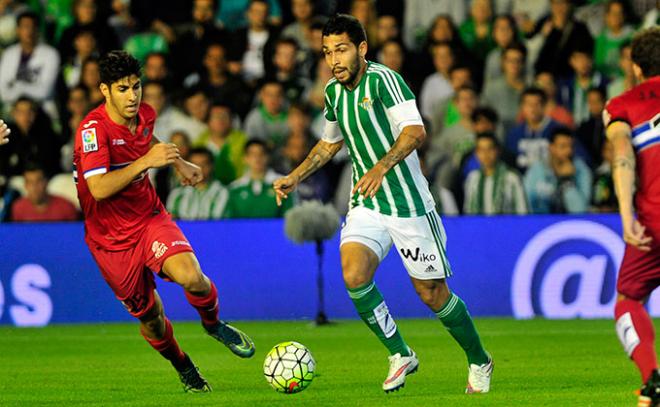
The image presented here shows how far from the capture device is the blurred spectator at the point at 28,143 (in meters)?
16.7

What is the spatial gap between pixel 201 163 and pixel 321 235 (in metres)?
2.19

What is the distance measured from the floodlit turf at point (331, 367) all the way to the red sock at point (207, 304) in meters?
0.49

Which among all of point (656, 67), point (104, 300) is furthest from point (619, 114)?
point (104, 300)

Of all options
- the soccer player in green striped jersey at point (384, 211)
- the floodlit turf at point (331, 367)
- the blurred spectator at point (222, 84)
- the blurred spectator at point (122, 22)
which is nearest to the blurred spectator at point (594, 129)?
the floodlit turf at point (331, 367)

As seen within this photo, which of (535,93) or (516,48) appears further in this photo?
(516,48)

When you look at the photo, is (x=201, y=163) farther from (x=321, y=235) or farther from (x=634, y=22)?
(x=634, y=22)

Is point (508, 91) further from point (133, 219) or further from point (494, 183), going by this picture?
point (133, 219)

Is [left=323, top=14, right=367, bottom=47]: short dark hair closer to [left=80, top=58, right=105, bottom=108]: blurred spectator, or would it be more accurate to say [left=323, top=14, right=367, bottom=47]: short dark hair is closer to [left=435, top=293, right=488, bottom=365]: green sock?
[left=435, top=293, right=488, bottom=365]: green sock

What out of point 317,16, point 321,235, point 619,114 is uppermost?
point 619,114

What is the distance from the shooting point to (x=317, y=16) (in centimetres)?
1800

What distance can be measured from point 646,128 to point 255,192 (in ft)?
29.2

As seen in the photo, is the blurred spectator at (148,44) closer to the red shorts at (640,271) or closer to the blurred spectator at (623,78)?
the blurred spectator at (623,78)

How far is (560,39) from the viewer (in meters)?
16.9

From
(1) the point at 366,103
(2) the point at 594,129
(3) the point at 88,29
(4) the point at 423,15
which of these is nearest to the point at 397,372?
(1) the point at 366,103
